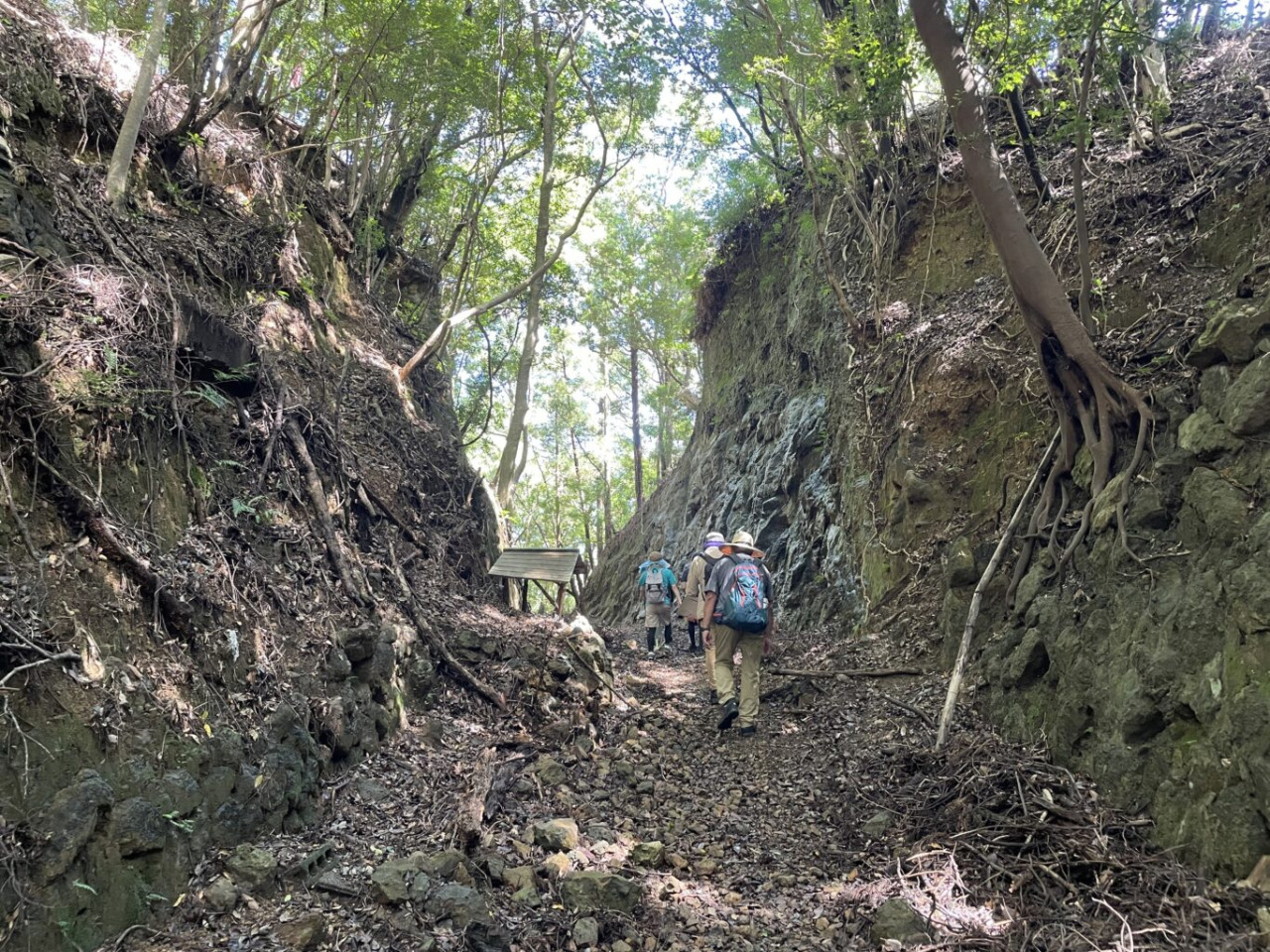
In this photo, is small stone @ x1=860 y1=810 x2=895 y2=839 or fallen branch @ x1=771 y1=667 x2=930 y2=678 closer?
small stone @ x1=860 y1=810 x2=895 y2=839

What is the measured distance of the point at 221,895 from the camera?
3.49 meters

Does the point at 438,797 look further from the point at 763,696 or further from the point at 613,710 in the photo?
the point at 763,696

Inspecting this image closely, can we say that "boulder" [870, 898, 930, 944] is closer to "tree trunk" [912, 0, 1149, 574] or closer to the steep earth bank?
the steep earth bank

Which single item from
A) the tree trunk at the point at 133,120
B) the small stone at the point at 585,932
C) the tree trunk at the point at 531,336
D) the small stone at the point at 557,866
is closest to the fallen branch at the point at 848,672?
the small stone at the point at 557,866

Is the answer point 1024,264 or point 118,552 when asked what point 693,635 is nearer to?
point 1024,264

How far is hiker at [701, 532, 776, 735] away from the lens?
7.07 m

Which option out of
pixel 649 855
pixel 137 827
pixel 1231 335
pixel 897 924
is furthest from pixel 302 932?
pixel 1231 335

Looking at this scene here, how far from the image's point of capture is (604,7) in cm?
1298

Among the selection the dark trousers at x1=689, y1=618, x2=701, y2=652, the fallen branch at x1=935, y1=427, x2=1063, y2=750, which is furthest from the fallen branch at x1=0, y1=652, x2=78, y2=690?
the dark trousers at x1=689, y1=618, x2=701, y2=652

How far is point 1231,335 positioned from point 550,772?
18.7ft

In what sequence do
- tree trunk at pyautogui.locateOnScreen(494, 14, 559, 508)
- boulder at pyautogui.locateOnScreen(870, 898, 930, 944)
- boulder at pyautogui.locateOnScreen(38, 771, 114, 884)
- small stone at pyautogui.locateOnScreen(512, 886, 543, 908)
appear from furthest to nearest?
1. tree trunk at pyautogui.locateOnScreen(494, 14, 559, 508)
2. small stone at pyautogui.locateOnScreen(512, 886, 543, 908)
3. boulder at pyautogui.locateOnScreen(870, 898, 930, 944)
4. boulder at pyautogui.locateOnScreen(38, 771, 114, 884)

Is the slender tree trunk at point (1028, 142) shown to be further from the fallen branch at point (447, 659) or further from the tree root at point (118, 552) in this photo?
the tree root at point (118, 552)

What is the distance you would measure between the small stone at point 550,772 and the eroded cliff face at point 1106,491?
3345 millimetres

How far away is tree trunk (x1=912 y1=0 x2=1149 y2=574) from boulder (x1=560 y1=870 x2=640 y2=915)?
13.9ft
